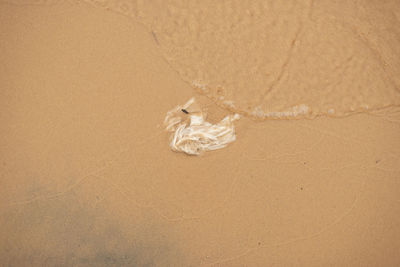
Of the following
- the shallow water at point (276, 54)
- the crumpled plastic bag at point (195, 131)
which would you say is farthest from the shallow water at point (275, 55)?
the crumpled plastic bag at point (195, 131)

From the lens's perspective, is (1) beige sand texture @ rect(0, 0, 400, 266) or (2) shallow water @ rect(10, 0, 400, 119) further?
(2) shallow water @ rect(10, 0, 400, 119)

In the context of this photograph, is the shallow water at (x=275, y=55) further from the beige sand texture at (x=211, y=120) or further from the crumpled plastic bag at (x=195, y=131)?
the crumpled plastic bag at (x=195, y=131)

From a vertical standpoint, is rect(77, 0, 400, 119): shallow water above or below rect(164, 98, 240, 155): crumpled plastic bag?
above

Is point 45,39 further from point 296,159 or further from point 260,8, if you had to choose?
point 296,159

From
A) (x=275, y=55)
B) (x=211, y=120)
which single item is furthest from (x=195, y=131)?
(x=275, y=55)

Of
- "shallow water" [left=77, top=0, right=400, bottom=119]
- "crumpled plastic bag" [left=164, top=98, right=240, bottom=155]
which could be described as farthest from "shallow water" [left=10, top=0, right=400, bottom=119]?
"crumpled plastic bag" [left=164, top=98, right=240, bottom=155]

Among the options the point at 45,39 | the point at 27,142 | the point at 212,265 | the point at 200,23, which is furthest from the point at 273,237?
the point at 45,39

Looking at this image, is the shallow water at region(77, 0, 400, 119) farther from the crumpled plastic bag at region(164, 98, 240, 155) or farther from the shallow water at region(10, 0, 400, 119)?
the crumpled plastic bag at region(164, 98, 240, 155)

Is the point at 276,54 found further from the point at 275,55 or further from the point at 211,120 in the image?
the point at 211,120
